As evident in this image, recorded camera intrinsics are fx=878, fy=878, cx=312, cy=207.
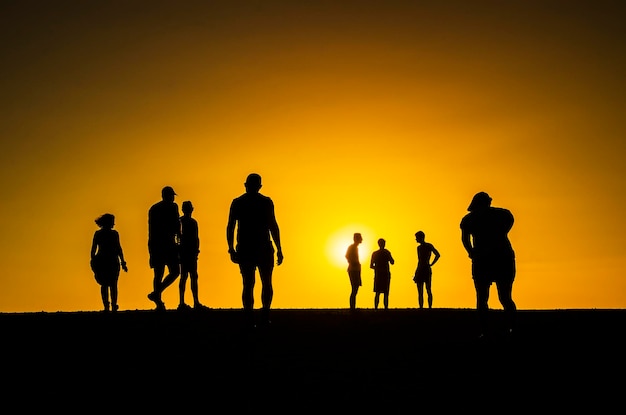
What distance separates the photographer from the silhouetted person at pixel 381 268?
26094 mm

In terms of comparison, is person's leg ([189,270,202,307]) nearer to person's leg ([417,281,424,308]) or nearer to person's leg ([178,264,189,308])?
person's leg ([178,264,189,308])

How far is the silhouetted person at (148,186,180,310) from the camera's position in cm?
1906

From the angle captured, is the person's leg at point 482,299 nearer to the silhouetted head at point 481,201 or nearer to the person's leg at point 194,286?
the silhouetted head at point 481,201

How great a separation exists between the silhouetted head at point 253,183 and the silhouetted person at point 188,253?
5.03 meters

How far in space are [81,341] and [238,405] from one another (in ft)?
18.2

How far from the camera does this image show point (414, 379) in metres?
11.0

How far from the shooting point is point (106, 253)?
70.8ft

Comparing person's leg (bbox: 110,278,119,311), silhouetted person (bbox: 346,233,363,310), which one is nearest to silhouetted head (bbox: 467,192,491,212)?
silhouetted person (bbox: 346,233,363,310)

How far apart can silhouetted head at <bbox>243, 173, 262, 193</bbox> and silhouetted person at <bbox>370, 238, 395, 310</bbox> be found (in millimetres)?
11536

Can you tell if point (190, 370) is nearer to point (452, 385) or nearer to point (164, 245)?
point (452, 385)

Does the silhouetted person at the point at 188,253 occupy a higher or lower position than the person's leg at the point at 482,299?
higher

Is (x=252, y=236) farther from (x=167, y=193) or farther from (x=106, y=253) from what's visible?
(x=106, y=253)

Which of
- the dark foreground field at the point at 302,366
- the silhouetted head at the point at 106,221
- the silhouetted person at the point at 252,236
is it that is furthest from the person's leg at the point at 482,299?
the silhouetted head at the point at 106,221

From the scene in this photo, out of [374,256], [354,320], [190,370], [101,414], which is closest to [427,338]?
[354,320]
